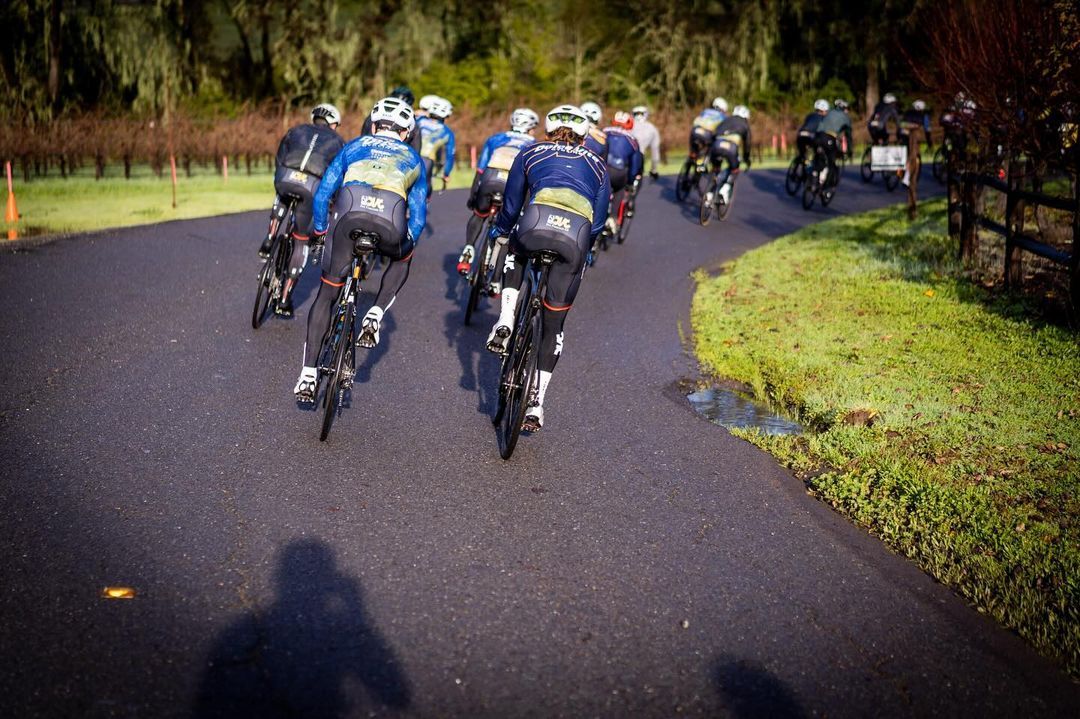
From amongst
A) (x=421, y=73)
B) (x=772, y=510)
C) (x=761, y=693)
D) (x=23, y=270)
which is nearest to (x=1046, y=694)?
(x=761, y=693)

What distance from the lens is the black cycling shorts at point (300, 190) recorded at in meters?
9.71

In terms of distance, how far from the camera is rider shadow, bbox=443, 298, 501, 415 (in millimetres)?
8141

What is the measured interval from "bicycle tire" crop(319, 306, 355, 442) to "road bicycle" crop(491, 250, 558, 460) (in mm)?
1062

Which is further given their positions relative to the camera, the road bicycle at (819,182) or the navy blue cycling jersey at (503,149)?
the road bicycle at (819,182)

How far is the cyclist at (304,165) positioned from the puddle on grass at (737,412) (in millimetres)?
3955

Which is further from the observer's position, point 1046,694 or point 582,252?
point 582,252

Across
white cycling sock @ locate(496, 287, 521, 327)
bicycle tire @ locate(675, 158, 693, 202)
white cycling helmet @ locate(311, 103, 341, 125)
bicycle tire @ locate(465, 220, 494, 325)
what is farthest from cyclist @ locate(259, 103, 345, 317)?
bicycle tire @ locate(675, 158, 693, 202)

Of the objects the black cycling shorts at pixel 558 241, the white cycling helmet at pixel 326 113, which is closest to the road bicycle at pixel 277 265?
the white cycling helmet at pixel 326 113

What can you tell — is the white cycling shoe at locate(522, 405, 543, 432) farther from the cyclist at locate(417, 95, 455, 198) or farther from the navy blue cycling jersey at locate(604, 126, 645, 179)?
the navy blue cycling jersey at locate(604, 126, 645, 179)

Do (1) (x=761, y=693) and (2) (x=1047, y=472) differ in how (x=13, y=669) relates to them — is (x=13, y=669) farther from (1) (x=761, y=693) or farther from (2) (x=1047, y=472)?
(2) (x=1047, y=472)

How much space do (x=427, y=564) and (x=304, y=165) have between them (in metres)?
5.69

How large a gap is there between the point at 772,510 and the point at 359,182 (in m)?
3.42

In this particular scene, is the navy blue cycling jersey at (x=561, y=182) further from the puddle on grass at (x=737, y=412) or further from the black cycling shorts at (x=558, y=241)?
the puddle on grass at (x=737, y=412)

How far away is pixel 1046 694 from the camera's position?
13.8 feet
